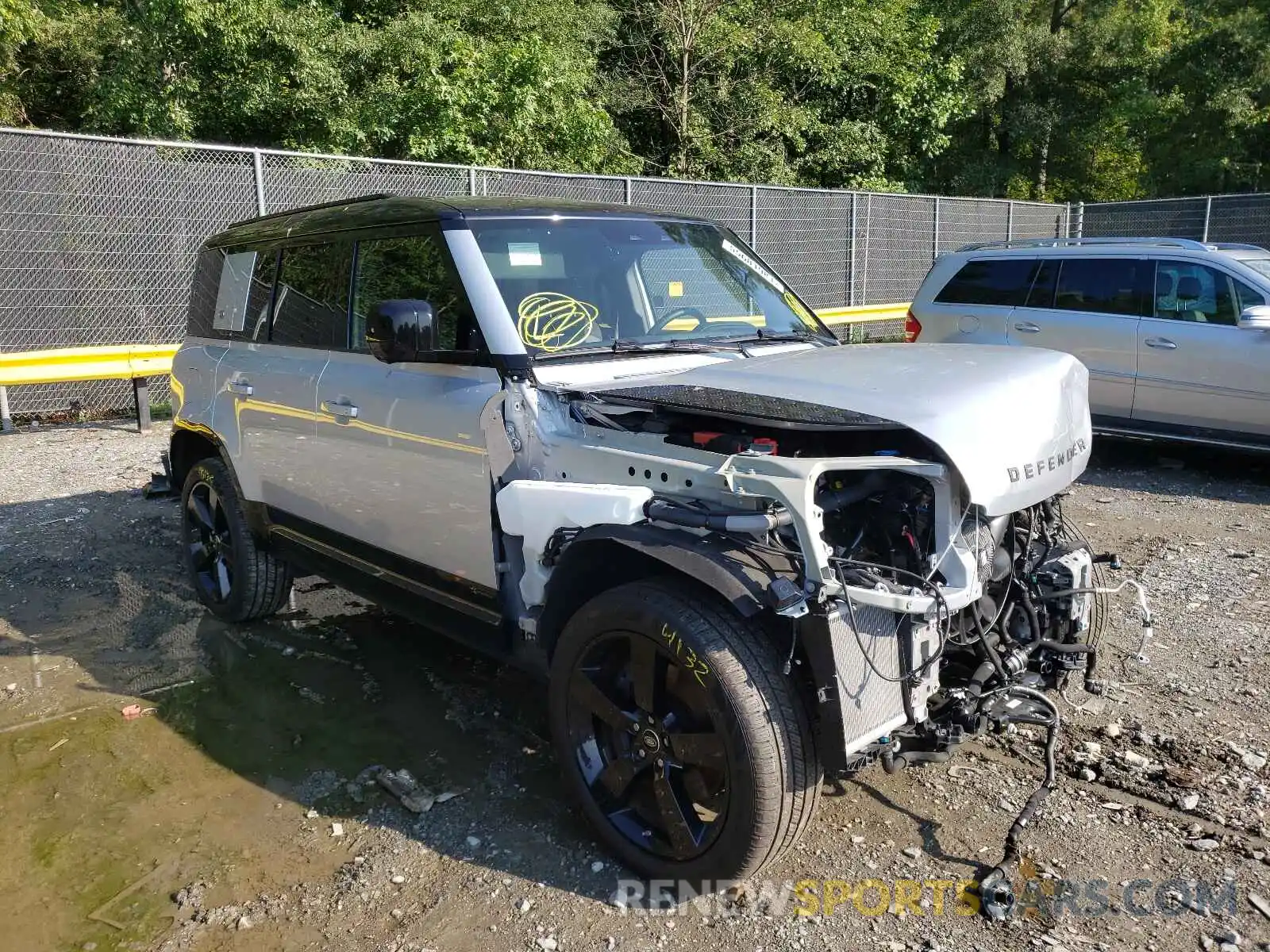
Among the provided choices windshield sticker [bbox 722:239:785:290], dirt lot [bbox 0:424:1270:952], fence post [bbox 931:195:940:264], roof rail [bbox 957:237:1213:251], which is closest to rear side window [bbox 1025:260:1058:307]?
roof rail [bbox 957:237:1213:251]

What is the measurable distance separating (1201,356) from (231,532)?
7206 mm

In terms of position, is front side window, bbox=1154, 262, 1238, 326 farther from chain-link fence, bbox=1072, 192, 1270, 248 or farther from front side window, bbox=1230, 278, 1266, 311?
chain-link fence, bbox=1072, 192, 1270, 248

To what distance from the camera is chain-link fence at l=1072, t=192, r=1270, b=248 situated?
1897cm

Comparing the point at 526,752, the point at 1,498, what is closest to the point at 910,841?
the point at 526,752

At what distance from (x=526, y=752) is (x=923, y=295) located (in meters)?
7.12

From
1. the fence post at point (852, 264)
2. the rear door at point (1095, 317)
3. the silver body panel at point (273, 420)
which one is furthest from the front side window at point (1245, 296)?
the fence post at point (852, 264)

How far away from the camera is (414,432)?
3.69 meters

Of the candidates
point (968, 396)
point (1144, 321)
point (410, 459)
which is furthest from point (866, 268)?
point (968, 396)

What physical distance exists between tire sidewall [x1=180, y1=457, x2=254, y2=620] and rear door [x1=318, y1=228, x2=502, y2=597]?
38.9 inches

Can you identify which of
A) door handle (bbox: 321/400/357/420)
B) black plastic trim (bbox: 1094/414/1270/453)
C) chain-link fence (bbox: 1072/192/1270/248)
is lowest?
black plastic trim (bbox: 1094/414/1270/453)

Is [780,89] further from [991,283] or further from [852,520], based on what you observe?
[852,520]

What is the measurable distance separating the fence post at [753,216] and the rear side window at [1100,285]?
635 centimetres

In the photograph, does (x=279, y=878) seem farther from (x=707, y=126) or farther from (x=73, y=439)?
(x=707, y=126)

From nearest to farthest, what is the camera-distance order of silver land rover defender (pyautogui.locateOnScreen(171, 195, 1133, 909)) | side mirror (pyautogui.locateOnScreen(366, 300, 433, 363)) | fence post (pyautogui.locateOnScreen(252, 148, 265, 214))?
silver land rover defender (pyautogui.locateOnScreen(171, 195, 1133, 909)) → side mirror (pyautogui.locateOnScreen(366, 300, 433, 363)) → fence post (pyautogui.locateOnScreen(252, 148, 265, 214))
